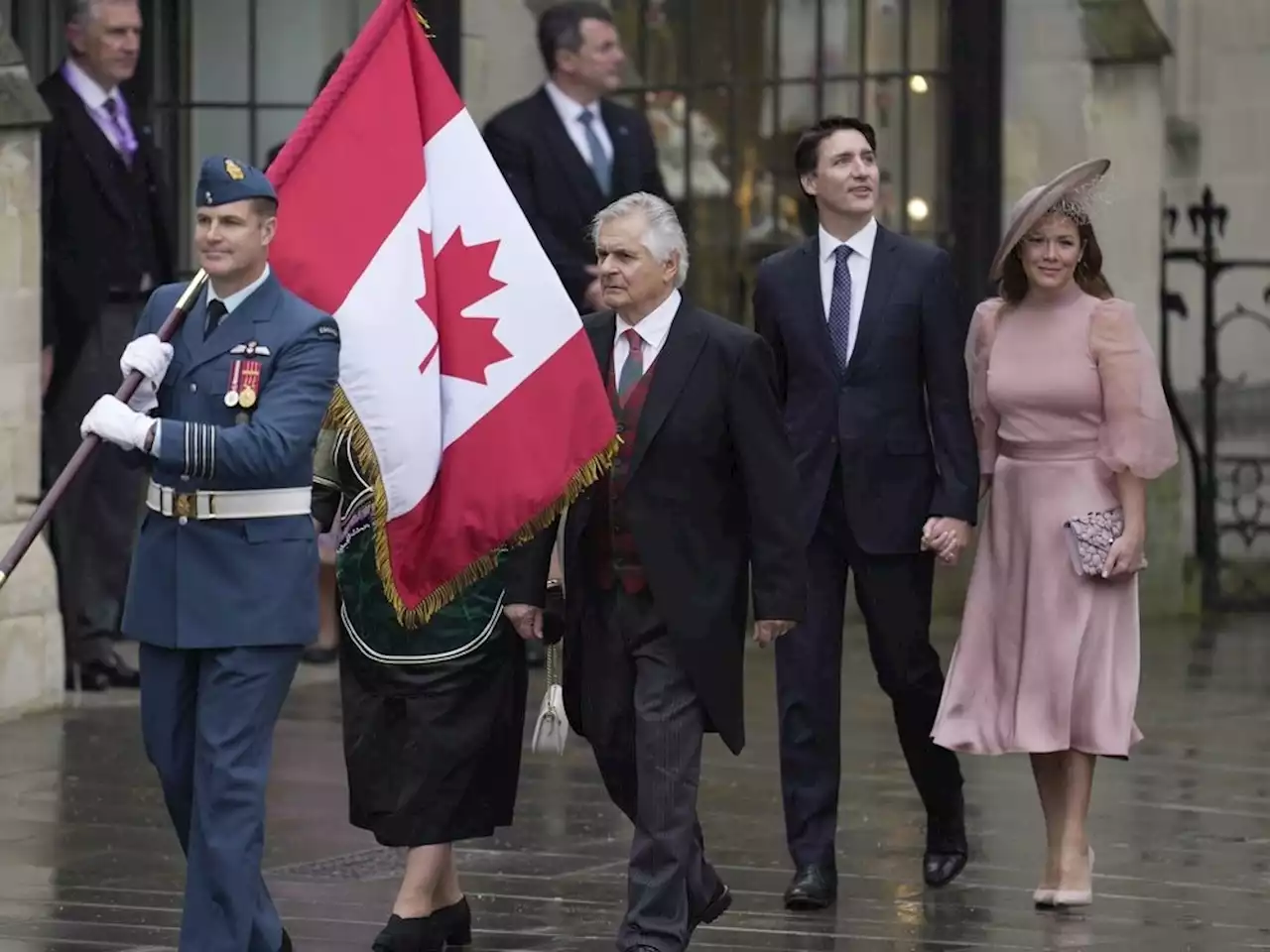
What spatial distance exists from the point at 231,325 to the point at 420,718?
1126 millimetres

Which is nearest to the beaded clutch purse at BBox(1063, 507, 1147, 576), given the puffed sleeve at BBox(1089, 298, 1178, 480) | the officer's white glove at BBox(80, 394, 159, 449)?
the puffed sleeve at BBox(1089, 298, 1178, 480)

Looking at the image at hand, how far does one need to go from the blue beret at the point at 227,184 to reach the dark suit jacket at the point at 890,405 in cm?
203

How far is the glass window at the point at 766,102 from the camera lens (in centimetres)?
1478

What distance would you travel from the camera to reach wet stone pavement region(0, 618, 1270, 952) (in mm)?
7832

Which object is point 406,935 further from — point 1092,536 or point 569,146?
point 569,146

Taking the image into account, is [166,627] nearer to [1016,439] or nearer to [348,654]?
[348,654]

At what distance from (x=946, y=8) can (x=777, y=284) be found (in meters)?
6.44

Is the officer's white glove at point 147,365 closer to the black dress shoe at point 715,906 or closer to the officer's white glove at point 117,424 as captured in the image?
the officer's white glove at point 117,424

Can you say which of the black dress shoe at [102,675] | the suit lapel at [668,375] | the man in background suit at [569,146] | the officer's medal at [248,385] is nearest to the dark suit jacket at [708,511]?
the suit lapel at [668,375]

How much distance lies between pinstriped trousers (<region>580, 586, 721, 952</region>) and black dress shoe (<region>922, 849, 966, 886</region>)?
3.67 ft

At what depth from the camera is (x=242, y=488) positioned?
689 cm

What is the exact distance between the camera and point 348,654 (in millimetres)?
7562

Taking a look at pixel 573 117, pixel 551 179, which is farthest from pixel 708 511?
pixel 573 117

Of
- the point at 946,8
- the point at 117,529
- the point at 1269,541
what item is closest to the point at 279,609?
the point at 117,529
